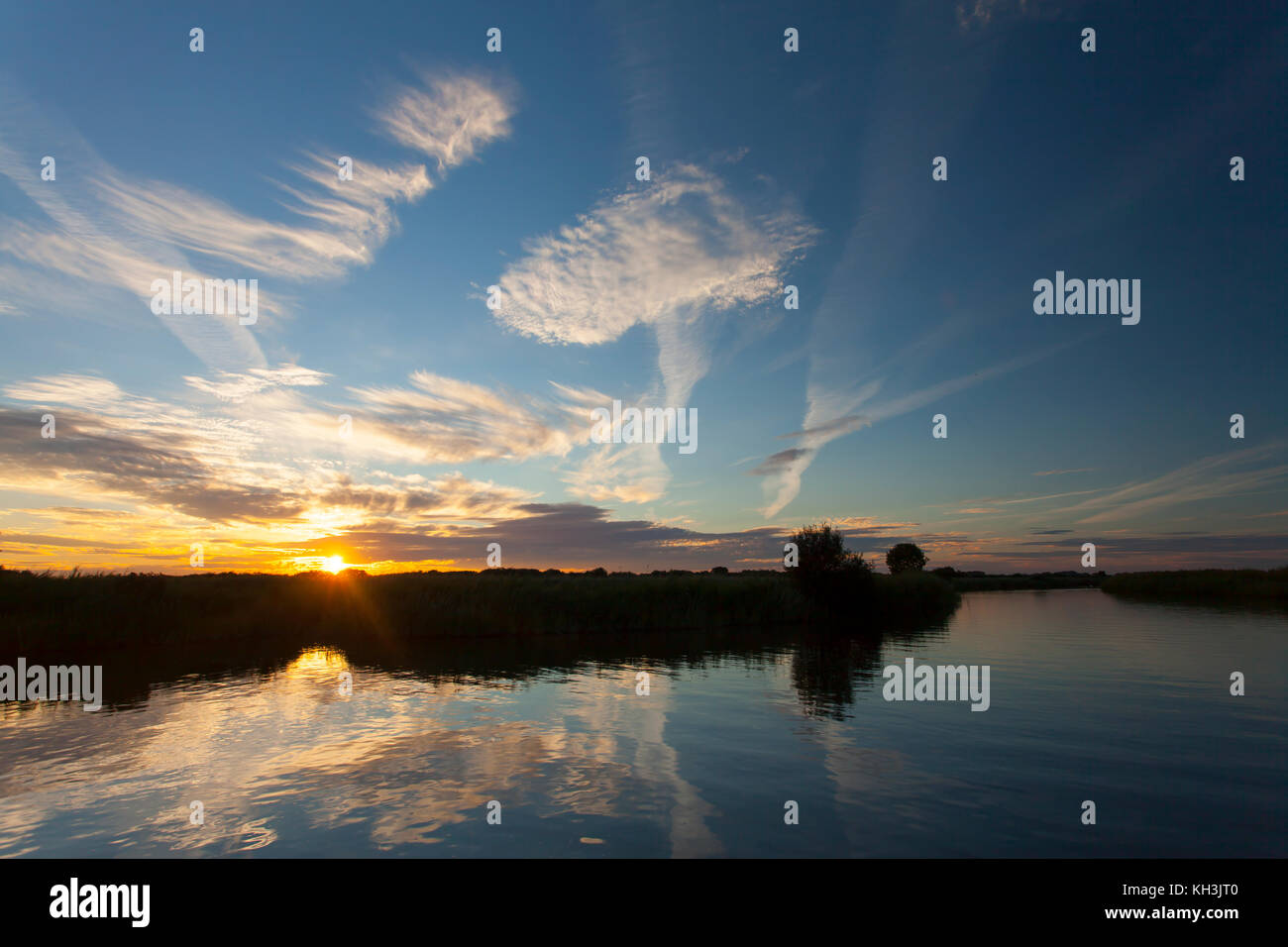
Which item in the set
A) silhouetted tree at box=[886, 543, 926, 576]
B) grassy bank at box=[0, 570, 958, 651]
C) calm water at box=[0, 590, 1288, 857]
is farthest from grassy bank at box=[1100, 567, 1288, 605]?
calm water at box=[0, 590, 1288, 857]

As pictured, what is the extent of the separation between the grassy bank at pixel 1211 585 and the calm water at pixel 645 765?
74.6m

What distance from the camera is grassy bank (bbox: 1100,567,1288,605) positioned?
7675 centimetres

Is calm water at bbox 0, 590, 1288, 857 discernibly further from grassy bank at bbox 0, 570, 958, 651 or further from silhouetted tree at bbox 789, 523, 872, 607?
silhouetted tree at bbox 789, 523, 872, 607

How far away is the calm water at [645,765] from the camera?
891 centimetres

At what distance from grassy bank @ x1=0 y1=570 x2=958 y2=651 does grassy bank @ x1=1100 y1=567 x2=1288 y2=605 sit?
5823 centimetres

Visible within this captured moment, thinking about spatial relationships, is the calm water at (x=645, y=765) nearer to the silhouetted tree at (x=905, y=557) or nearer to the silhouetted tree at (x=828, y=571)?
the silhouetted tree at (x=828, y=571)

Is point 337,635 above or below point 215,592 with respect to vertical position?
below

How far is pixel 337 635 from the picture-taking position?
35.3 meters

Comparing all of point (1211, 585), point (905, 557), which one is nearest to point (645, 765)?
point (1211, 585)
